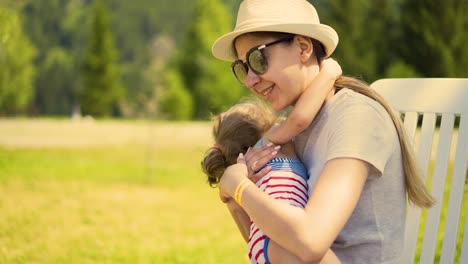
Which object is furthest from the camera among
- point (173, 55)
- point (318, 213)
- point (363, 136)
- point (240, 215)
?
point (173, 55)

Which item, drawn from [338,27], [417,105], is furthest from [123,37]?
[417,105]

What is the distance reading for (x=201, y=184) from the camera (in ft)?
35.7

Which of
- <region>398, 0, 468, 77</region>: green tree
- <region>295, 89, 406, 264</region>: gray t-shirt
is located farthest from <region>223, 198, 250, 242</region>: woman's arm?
<region>398, 0, 468, 77</region>: green tree

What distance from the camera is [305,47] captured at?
6.52 feet

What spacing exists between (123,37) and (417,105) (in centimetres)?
4447

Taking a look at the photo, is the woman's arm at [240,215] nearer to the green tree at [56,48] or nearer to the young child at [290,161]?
the young child at [290,161]

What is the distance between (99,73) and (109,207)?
1034 inches

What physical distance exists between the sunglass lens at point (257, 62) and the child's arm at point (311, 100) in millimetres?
162

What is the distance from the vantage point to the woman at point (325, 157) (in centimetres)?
170

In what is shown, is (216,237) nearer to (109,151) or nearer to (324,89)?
(324,89)

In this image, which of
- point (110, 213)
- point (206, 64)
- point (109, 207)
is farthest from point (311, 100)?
point (206, 64)

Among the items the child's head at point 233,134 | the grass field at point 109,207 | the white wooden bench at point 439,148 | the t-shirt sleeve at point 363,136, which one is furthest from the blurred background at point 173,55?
the t-shirt sleeve at point 363,136

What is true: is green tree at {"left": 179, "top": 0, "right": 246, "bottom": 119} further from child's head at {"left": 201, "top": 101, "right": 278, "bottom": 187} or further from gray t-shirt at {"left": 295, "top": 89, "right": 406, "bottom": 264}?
gray t-shirt at {"left": 295, "top": 89, "right": 406, "bottom": 264}

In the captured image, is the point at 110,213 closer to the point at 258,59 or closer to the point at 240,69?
the point at 240,69
